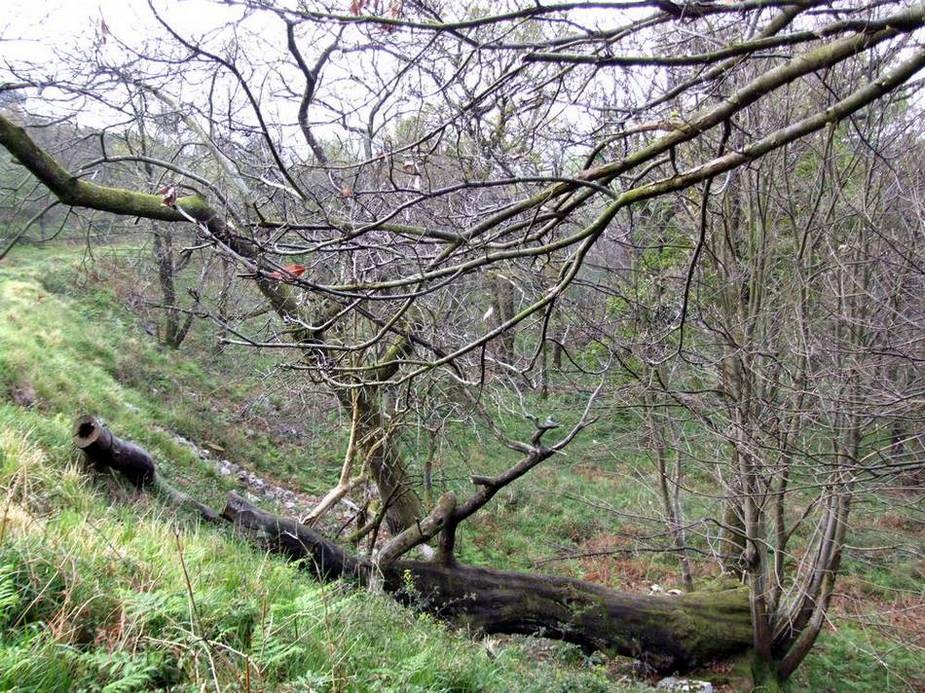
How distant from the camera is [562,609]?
621 centimetres

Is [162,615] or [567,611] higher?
[162,615]

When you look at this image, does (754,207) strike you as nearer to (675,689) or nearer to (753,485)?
(753,485)

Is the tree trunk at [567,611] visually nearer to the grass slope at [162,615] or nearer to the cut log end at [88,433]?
the grass slope at [162,615]

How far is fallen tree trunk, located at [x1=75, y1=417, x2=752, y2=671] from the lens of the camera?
238 inches

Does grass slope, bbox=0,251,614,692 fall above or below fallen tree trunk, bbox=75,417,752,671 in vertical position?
above

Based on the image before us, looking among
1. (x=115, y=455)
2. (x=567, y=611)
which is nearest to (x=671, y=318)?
(x=567, y=611)

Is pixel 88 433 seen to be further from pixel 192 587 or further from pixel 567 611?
pixel 567 611

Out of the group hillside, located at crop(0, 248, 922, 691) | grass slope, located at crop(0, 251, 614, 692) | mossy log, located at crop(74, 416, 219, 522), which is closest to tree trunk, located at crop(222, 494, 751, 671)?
hillside, located at crop(0, 248, 922, 691)

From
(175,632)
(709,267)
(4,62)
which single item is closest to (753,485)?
(709,267)

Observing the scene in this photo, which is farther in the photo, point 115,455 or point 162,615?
point 115,455

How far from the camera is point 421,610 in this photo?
18.8 ft

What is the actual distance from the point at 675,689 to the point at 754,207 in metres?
4.85

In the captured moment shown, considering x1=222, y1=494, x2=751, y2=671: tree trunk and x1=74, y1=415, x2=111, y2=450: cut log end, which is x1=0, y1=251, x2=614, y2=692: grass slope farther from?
x1=222, y1=494, x2=751, y2=671: tree trunk

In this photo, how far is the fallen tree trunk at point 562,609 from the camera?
6.04 metres
